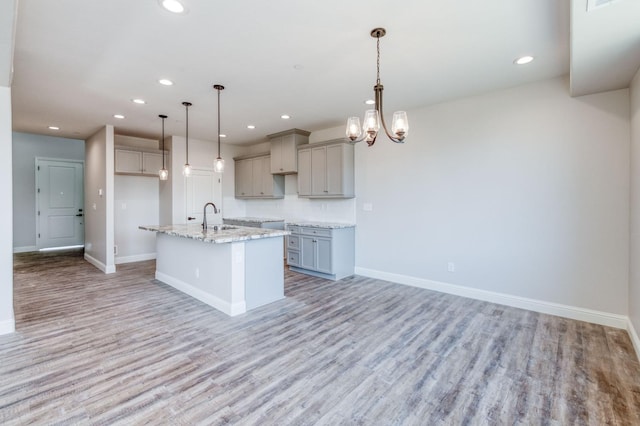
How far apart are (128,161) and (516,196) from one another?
655 cm

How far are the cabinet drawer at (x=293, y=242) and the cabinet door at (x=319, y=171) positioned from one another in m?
0.89

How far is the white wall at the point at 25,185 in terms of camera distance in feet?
23.3

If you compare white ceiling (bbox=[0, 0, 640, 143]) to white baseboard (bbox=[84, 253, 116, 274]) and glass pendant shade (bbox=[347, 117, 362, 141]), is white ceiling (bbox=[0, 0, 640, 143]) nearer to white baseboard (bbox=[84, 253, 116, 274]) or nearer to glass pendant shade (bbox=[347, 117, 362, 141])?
glass pendant shade (bbox=[347, 117, 362, 141])

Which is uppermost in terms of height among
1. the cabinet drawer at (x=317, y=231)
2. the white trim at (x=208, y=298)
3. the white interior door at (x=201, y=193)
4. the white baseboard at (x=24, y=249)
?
the white interior door at (x=201, y=193)

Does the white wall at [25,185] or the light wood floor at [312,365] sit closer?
the light wood floor at [312,365]

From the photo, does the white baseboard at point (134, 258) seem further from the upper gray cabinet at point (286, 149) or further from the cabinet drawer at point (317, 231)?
the cabinet drawer at point (317, 231)

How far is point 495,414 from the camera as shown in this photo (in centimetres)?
186

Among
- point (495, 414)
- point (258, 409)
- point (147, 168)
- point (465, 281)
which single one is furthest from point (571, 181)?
point (147, 168)

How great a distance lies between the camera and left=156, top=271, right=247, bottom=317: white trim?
11.2ft

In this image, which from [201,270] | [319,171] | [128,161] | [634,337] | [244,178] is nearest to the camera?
[634,337]

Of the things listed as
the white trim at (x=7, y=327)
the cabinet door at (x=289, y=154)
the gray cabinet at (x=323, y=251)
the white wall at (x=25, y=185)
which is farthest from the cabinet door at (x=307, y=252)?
the white wall at (x=25, y=185)

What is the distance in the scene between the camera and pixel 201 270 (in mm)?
3861

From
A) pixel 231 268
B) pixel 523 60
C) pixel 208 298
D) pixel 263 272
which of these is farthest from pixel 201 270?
pixel 523 60

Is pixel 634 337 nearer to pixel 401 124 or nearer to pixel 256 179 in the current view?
pixel 401 124
